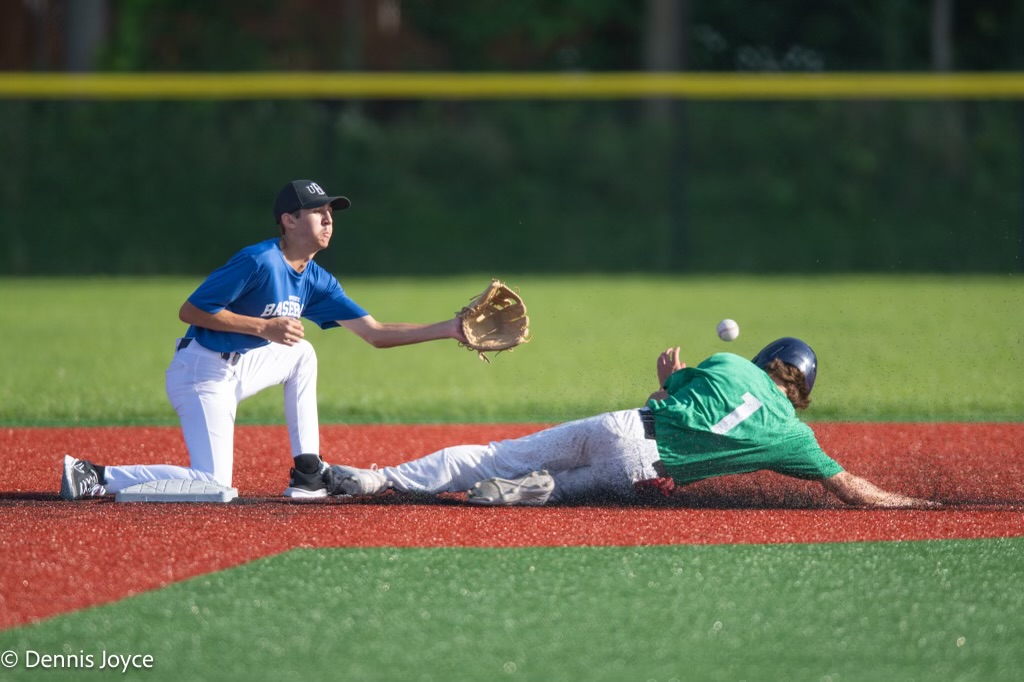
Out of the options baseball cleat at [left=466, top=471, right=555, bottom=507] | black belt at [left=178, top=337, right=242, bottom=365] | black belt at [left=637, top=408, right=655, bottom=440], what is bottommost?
baseball cleat at [left=466, top=471, right=555, bottom=507]

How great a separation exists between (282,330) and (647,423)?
1.43 metres

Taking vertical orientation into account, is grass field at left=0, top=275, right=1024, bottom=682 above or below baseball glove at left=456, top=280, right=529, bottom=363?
below

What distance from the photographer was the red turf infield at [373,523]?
13.6ft

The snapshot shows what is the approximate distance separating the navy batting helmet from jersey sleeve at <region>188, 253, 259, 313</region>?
206 cm

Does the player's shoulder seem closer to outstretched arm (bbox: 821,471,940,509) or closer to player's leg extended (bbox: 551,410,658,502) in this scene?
player's leg extended (bbox: 551,410,658,502)

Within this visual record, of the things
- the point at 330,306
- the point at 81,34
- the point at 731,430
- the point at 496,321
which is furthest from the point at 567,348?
the point at 81,34

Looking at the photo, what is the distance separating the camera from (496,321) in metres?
5.60

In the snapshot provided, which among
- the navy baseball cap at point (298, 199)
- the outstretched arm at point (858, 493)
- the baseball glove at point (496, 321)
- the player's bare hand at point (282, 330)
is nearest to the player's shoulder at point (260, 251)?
the navy baseball cap at point (298, 199)

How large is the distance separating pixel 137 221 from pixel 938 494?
16.3 m

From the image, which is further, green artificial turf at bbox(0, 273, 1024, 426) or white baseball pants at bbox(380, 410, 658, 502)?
green artificial turf at bbox(0, 273, 1024, 426)

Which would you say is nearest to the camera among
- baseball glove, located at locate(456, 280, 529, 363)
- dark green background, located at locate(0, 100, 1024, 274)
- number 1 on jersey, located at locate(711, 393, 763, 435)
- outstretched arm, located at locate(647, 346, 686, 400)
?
number 1 on jersey, located at locate(711, 393, 763, 435)

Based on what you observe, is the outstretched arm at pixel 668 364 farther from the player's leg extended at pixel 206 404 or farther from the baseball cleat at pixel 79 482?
the baseball cleat at pixel 79 482

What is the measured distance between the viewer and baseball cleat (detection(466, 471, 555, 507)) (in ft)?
16.7

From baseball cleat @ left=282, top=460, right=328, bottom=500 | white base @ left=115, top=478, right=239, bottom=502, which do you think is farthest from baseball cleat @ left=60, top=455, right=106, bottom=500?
baseball cleat @ left=282, top=460, right=328, bottom=500
